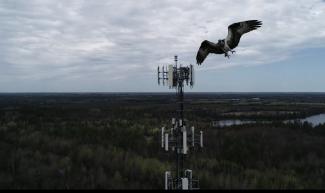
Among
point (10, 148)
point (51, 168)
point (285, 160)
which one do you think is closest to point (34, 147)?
point (10, 148)

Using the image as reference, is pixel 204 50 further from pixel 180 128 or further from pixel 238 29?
pixel 180 128

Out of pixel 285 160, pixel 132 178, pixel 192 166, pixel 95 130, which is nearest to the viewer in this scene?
pixel 132 178

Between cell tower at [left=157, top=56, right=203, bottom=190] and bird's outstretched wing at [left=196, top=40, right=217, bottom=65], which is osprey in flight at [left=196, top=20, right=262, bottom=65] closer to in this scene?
bird's outstretched wing at [left=196, top=40, right=217, bottom=65]

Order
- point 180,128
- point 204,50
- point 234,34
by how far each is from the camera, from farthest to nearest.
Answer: point 180,128 < point 204,50 < point 234,34

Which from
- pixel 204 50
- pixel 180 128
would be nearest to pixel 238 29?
pixel 204 50

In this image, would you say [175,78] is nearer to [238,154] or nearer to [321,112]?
[238,154]

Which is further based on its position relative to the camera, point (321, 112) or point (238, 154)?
point (321, 112)

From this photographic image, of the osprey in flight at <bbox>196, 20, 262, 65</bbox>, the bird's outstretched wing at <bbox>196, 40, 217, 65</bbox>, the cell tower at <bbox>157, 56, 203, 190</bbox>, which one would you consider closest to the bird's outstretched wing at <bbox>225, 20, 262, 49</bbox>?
the osprey in flight at <bbox>196, 20, 262, 65</bbox>
